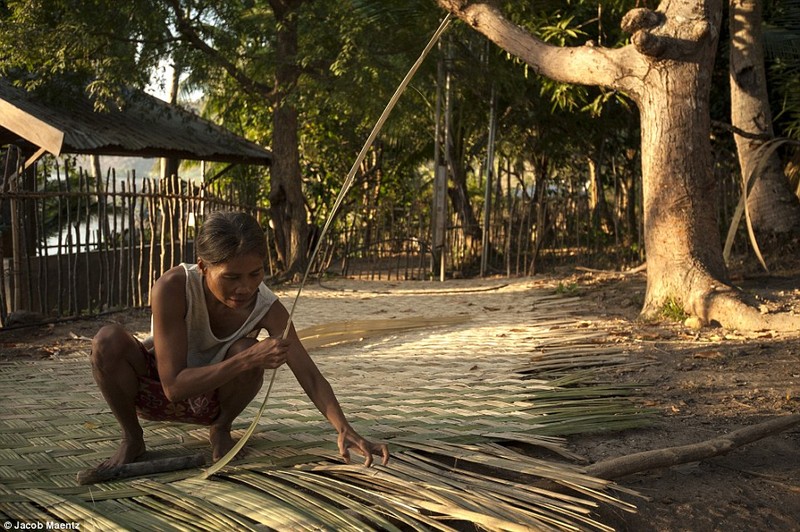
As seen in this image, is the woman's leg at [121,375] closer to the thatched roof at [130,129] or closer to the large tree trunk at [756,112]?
the thatched roof at [130,129]

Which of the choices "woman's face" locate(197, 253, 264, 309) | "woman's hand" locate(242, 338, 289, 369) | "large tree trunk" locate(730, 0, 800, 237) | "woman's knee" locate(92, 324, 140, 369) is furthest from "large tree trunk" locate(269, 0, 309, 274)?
"woman's hand" locate(242, 338, 289, 369)

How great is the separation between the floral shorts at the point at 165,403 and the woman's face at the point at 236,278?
37cm

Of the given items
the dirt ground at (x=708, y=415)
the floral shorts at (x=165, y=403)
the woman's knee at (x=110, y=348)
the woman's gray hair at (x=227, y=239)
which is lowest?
the dirt ground at (x=708, y=415)

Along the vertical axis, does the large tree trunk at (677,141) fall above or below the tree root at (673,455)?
above

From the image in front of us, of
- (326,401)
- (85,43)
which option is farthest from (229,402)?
(85,43)

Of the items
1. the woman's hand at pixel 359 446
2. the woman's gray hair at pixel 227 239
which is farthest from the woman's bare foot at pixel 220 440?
the woman's gray hair at pixel 227 239

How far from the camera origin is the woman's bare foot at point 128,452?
2557 mm

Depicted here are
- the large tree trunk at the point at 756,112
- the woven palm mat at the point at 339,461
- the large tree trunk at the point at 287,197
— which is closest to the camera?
the woven palm mat at the point at 339,461

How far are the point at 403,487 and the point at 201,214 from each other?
6430 mm

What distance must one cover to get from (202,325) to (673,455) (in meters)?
1.41

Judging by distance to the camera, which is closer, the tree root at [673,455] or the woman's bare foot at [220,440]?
the tree root at [673,455]

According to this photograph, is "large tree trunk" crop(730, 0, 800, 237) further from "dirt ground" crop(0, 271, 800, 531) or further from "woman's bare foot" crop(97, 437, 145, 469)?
"woman's bare foot" crop(97, 437, 145, 469)

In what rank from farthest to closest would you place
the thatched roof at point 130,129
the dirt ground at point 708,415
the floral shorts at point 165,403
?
the thatched roof at point 130,129 → the floral shorts at point 165,403 → the dirt ground at point 708,415

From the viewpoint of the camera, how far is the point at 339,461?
259 cm
